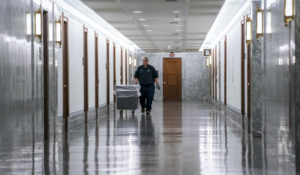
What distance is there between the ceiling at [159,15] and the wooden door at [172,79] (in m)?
9.67

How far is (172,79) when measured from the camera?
26.1 metres

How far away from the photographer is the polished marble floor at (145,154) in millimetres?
5109

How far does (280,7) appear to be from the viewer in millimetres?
5305

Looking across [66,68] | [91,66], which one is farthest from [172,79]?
[66,68]

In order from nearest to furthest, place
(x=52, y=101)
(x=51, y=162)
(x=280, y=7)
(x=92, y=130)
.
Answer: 1. (x=280, y=7)
2. (x=51, y=162)
3. (x=52, y=101)
4. (x=92, y=130)

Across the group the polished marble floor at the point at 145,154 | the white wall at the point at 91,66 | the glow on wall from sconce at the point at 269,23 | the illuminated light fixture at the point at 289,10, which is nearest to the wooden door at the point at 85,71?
the white wall at the point at 91,66

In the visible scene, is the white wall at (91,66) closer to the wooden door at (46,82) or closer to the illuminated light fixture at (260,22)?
the wooden door at (46,82)

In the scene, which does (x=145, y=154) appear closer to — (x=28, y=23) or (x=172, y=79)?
(x=28, y=23)

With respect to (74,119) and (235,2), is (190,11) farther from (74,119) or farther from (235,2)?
(74,119)

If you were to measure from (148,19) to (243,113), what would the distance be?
3.51m

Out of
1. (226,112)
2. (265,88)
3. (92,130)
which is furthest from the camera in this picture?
(226,112)

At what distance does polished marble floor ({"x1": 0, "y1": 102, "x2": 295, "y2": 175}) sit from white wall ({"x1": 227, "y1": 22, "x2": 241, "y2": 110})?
270 cm

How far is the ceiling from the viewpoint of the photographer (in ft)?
32.2

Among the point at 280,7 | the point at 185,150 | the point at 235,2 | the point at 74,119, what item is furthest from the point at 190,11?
the point at 280,7
